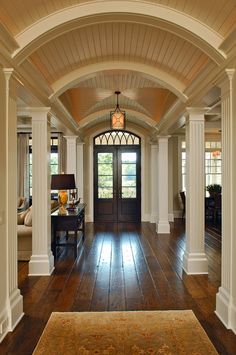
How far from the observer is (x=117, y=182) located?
34.6 feet

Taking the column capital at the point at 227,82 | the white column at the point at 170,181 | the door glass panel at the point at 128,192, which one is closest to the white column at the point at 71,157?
the door glass panel at the point at 128,192

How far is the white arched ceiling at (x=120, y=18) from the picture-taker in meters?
3.04

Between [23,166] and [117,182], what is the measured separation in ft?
10.8

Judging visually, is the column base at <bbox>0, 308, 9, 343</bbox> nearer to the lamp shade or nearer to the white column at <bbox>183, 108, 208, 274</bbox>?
the white column at <bbox>183, 108, 208, 274</bbox>

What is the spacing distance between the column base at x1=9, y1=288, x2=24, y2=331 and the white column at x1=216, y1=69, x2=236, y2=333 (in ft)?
6.94

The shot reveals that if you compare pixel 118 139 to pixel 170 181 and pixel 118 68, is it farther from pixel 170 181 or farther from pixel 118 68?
pixel 118 68

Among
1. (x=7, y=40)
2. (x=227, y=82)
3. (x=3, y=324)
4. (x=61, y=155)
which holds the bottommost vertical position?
(x=3, y=324)

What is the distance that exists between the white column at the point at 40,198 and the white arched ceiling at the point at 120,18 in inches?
65.7

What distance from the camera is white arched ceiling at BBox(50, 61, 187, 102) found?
4590 millimetres

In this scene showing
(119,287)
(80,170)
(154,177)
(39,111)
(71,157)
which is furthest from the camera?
(80,170)

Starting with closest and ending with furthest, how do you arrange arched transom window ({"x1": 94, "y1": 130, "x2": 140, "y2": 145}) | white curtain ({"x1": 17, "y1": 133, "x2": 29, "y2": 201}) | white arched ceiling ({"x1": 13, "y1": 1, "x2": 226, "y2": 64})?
white arched ceiling ({"x1": 13, "y1": 1, "x2": 226, "y2": 64}), arched transom window ({"x1": 94, "y1": 130, "x2": 140, "y2": 145}), white curtain ({"x1": 17, "y1": 133, "x2": 29, "y2": 201})

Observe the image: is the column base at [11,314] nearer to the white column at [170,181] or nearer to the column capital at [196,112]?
the column capital at [196,112]

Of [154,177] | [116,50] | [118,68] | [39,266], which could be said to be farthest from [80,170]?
[116,50]

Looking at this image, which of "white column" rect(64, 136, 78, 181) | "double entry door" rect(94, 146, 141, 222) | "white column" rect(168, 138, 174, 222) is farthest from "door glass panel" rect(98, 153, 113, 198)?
"white column" rect(64, 136, 78, 181)
